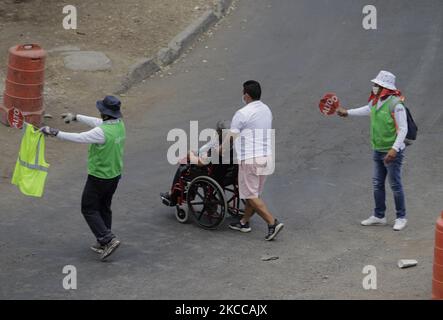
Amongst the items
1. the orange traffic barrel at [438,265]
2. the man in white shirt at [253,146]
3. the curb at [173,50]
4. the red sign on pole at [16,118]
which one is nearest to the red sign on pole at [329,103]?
the man in white shirt at [253,146]

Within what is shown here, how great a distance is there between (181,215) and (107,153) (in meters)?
1.61

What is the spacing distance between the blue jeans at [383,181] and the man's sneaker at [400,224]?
0.05 m

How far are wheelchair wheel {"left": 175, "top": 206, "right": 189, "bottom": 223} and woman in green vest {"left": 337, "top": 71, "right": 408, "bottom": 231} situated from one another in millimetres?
2188

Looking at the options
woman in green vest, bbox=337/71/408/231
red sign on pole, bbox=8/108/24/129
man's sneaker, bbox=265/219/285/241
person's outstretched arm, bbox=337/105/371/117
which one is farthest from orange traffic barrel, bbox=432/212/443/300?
red sign on pole, bbox=8/108/24/129

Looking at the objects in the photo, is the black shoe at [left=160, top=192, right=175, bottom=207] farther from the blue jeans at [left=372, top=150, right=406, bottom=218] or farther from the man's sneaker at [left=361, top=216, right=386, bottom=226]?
the blue jeans at [left=372, top=150, right=406, bottom=218]

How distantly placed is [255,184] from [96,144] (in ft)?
6.12

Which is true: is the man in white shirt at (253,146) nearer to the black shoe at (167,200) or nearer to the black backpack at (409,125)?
the black shoe at (167,200)

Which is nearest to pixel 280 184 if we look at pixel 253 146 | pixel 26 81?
pixel 253 146

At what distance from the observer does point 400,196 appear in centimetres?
1046

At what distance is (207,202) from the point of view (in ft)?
34.8

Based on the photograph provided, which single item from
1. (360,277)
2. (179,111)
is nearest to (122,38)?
(179,111)

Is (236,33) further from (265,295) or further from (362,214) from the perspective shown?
(265,295)

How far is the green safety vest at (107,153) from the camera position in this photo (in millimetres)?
9555
